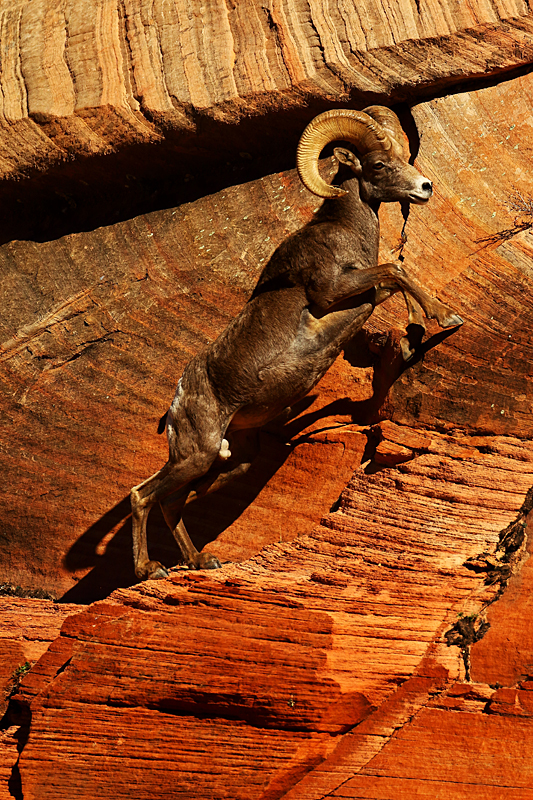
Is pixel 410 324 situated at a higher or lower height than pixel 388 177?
lower

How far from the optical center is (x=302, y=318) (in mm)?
5934

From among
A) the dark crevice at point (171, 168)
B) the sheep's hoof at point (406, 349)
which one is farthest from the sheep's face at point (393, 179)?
the dark crevice at point (171, 168)

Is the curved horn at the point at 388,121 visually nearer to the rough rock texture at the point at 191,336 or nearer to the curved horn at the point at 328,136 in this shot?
the curved horn at the point at 328,136

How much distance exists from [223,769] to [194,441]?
2.19 m

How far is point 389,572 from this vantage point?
496 cm

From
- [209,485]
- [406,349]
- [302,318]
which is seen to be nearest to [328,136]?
[302,318]

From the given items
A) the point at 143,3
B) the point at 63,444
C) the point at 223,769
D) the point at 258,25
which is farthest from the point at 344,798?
the point at 143,3

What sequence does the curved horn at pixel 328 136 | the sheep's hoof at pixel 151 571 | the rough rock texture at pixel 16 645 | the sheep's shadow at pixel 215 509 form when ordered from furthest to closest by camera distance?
the sheep's shadow at pixel 215 509, the sheep's hoof at pixel 151 571, the curved horn at pixel 328 136, the rough rock texture at pixel 16 645

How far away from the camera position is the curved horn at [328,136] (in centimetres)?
564

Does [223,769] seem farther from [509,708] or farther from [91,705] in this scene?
[509,708]

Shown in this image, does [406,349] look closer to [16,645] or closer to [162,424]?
[162,424]

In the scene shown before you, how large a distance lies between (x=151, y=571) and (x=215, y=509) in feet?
2.98

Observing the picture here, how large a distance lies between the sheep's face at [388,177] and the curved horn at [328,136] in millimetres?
97

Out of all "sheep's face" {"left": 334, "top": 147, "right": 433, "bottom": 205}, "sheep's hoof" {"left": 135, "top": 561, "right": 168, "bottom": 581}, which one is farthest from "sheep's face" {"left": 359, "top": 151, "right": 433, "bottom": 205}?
"sheep's hoof" {"left": 135, "top": 561, "right": 168, "bottom": 581}
